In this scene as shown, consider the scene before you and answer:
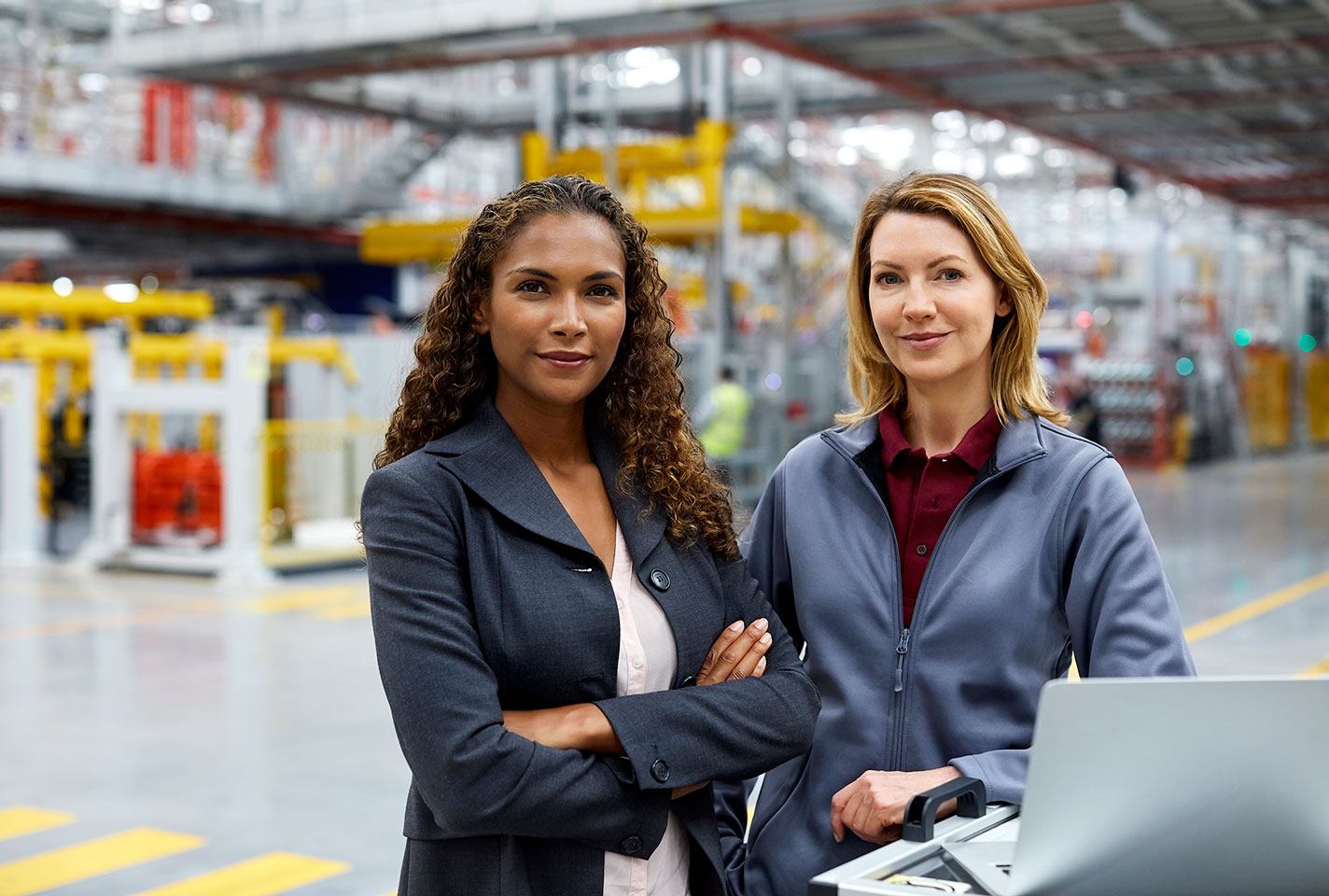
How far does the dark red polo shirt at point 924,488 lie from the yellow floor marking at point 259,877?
3.05 metres

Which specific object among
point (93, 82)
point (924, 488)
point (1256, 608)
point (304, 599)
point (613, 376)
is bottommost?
point (304, 599)

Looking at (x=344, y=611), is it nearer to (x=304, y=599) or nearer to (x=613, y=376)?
(x=304, y=599)

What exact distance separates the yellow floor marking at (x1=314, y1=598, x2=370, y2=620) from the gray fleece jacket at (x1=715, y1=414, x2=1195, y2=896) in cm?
812

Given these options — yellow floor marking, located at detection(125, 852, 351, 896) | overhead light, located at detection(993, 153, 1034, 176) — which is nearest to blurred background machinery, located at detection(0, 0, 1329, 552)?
overhead light, located at detection(993, 153, 1034, 176)

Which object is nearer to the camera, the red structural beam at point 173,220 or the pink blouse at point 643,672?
the pink blouse at point 643,672

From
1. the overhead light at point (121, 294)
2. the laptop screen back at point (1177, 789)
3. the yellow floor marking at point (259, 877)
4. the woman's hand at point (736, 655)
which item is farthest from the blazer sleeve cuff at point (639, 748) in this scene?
the overhead light at point (121, 294)

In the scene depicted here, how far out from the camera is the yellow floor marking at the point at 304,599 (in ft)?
33.7

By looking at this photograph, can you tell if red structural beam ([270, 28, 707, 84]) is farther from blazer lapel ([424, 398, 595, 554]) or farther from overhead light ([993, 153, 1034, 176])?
overhead light ([993, 153, 1034, 176])

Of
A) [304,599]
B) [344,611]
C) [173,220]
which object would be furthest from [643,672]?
[173,220]

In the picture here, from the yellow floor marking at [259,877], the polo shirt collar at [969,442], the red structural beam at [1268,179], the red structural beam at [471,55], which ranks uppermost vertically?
the red structural beam at [471,55]

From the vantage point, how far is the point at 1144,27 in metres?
12.3

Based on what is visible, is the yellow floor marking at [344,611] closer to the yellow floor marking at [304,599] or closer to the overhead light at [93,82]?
the yellow floor marking at [304,599]

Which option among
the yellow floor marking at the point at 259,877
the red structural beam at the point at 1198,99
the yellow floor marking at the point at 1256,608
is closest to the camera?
the yellow floor marking at the point at 259,877

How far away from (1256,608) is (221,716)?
6.72 meters
